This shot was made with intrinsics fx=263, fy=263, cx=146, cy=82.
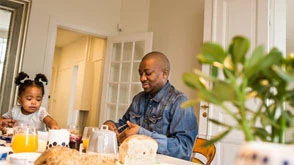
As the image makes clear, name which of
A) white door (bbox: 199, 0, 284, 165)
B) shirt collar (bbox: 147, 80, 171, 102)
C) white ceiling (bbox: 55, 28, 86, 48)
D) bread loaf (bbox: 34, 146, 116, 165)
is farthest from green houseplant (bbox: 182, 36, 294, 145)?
white ceiling (bbox: 55, 28, 86, 48)

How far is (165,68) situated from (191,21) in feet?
5.86

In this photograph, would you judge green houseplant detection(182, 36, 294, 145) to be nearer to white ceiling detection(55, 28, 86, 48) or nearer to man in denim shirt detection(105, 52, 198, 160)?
man in denim shirt detection(105, 52, 198, 160)

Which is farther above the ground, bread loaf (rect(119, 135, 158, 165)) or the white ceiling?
the white ceiling

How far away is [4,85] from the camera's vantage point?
3143mm

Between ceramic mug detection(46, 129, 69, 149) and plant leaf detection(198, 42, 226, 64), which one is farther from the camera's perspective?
ceramic mug detection(46, 129, 69, 149)

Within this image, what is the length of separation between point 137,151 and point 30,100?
1308mm

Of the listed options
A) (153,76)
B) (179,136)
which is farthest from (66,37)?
(179,136)

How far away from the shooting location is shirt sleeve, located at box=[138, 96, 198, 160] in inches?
50.5

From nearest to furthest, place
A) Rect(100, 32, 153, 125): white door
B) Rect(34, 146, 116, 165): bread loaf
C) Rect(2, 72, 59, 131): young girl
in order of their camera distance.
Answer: Rect(34, 146, 116, 165): bread loaf < Rect(2, 72, 59, 131): young girl < Rect(100, 32, 153, 125): white door

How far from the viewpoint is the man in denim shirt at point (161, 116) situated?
4.30ft

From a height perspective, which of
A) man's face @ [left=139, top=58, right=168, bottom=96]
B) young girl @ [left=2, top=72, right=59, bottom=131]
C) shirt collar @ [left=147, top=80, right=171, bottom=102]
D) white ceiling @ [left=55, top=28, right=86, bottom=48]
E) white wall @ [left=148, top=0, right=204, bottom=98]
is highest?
white ceiling @ [left=55, top=28, right=86, bottom=48]

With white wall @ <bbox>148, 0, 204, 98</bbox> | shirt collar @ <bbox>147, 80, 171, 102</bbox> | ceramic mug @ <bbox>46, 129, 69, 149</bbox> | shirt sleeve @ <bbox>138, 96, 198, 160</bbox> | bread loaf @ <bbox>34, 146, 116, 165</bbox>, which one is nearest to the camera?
bread loaf @ <bbox>34, 146, 116, 165</bbox>

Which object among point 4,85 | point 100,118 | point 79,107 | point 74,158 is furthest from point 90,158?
point 79,107

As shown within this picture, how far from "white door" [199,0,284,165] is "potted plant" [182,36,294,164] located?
6.53 ft
